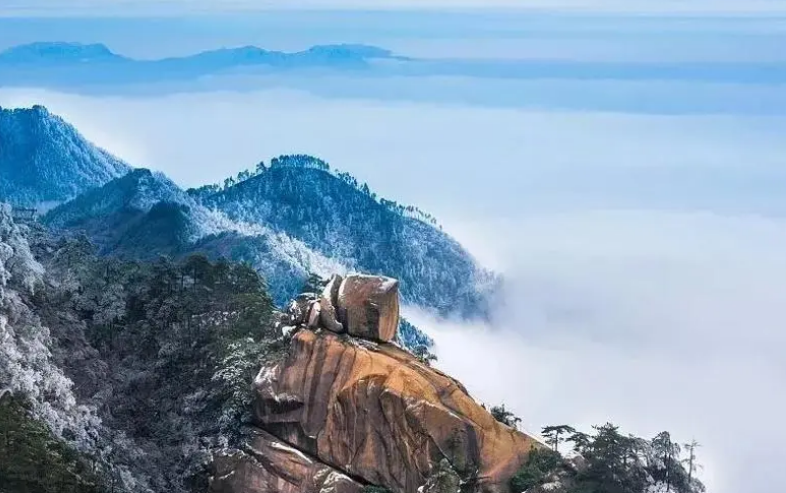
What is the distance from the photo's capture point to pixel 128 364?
4881 centimetres

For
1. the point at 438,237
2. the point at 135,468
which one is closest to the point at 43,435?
the point at 135,468

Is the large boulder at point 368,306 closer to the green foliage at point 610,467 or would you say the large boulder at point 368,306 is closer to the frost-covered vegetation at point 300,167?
the green foliage at point 610,467

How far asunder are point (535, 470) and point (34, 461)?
650 inches

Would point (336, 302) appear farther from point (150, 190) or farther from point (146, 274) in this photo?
point (150, 190)

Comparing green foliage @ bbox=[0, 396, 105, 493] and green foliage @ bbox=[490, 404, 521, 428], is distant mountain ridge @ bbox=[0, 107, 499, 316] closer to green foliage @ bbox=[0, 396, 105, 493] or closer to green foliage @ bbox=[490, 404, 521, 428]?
green foliage @ bbox=[490, 404, 521, 428]

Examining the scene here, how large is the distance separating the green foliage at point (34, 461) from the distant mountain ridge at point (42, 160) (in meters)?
111

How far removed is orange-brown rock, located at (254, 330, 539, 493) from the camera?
4078cm

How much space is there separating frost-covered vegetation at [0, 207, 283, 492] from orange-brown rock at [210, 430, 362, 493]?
3.19ft

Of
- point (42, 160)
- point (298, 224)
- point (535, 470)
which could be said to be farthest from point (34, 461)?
point (42, 160)

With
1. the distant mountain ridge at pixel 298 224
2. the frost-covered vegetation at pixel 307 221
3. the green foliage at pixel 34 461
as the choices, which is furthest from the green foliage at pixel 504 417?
the frost-covered vegetation at pixel 307 221

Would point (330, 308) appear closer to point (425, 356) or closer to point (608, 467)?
point (425, 356)

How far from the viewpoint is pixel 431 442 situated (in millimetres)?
40844

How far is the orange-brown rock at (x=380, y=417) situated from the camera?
4078cm

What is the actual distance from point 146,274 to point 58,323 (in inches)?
301
